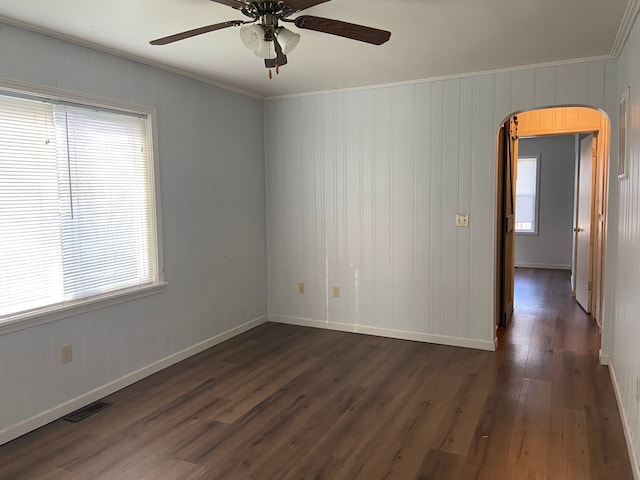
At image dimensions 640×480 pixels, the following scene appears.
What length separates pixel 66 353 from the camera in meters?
3.00

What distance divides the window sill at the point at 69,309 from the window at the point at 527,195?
7.08 metres

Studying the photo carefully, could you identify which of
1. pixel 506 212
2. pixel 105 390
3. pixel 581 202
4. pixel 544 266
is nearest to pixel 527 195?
pixel 544 266

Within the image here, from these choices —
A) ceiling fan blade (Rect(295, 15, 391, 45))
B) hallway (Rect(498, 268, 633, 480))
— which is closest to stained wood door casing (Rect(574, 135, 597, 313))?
hallway (Rect(498, 268, 633, 480))

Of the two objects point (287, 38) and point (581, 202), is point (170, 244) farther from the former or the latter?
point (581, 202)

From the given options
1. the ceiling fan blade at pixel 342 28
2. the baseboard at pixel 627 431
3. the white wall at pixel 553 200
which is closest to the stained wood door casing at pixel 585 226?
the baseboard at pixel 627 431

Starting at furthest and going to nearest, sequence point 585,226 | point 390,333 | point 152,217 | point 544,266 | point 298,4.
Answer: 1. point 544,266
2. point 585,226
3. point 390,333
4. point 152,217
5. point 298,4

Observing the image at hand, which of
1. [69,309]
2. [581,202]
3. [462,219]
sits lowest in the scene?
[69,309]

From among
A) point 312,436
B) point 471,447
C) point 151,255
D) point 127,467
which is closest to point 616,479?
point 471,447

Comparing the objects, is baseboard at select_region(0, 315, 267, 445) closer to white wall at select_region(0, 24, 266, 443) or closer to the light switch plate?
white wall at select_region(0, 24, 266, 443)

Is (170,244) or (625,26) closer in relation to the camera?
(625,26)

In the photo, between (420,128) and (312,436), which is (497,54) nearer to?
(420,128)

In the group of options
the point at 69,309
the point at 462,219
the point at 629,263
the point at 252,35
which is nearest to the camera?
the point at 252,35

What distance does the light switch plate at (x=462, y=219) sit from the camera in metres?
4.07

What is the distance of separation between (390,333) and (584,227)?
278cm
